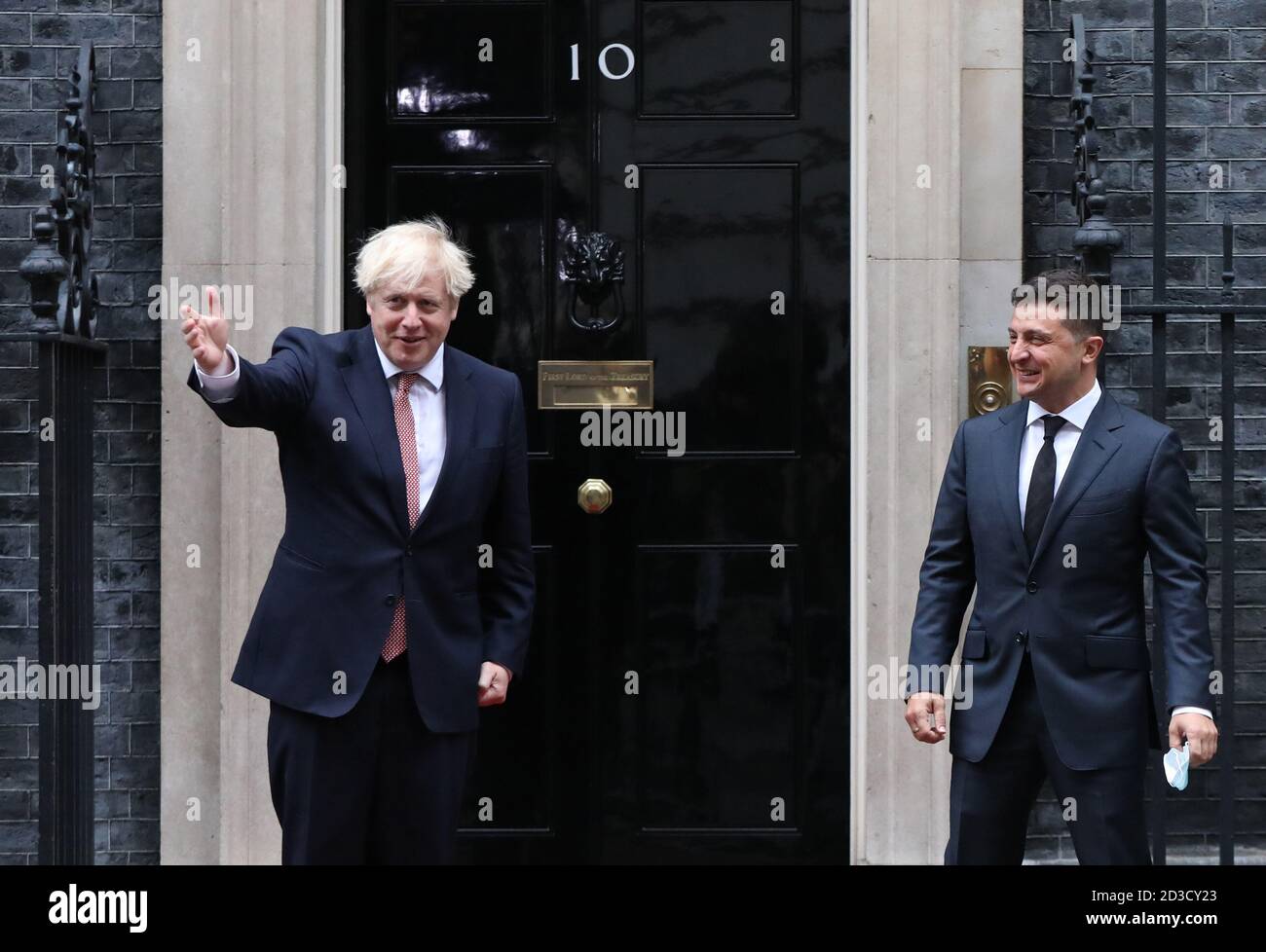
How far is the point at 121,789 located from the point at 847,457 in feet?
9.54

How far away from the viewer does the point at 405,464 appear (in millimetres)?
4020

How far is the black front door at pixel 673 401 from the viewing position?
231 inches

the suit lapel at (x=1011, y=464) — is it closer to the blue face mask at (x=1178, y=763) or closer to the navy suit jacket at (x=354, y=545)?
the blue face mask at (x=1178, y=763)

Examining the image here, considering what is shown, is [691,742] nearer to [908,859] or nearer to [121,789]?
[908,859]

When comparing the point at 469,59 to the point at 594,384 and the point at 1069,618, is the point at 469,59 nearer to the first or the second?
the point at 594,384

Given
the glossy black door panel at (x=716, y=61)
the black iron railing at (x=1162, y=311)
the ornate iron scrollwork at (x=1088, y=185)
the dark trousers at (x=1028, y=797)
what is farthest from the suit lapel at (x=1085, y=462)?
the glossy black door panel at (x=716, y=61)

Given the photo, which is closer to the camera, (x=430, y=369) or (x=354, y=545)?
(x=354, y=545)

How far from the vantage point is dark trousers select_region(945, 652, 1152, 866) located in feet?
13.1

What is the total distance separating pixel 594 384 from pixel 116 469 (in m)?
1.76

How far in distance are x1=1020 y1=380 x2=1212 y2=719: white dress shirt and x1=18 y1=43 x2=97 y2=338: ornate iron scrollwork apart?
3106 millimetres

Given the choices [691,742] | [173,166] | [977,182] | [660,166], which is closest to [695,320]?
[660,166]

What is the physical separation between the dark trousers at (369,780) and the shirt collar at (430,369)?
71cm

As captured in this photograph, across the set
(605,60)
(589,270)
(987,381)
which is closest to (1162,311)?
(987,381)

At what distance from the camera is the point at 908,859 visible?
562 centimetres
